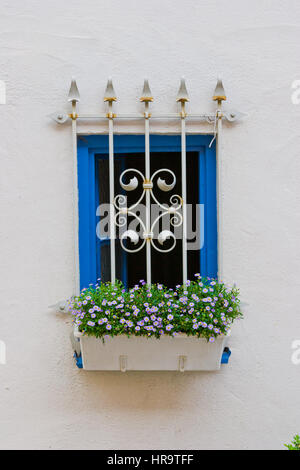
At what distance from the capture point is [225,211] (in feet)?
6.14

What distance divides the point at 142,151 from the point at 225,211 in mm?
485

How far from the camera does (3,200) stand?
73.9 inches

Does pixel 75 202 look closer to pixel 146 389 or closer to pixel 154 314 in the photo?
pixel 154 314

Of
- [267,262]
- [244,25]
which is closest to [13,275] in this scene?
[267,262]

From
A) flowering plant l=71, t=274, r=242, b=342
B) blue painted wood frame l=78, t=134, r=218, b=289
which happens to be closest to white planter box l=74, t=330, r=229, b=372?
flowering plant l=71, t=274, r=242, b=342

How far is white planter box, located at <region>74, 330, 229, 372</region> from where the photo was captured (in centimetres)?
169

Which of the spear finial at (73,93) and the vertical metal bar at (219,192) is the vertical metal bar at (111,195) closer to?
the spear finial at (73,93)

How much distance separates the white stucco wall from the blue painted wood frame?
0.19ft

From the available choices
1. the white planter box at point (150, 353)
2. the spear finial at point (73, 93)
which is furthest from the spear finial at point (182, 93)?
the white planter box at point (150, 353)

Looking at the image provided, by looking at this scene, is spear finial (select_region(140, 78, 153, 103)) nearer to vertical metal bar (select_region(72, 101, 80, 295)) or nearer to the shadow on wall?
vertical metal bar (select_region(72, 101, 80, 295))

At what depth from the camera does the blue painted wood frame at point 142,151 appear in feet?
6.18

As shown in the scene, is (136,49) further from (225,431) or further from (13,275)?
(225,431)

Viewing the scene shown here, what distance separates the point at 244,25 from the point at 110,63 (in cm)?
65

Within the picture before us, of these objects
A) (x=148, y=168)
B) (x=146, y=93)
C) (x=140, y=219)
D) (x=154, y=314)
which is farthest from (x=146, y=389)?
(x=146, y=93)
